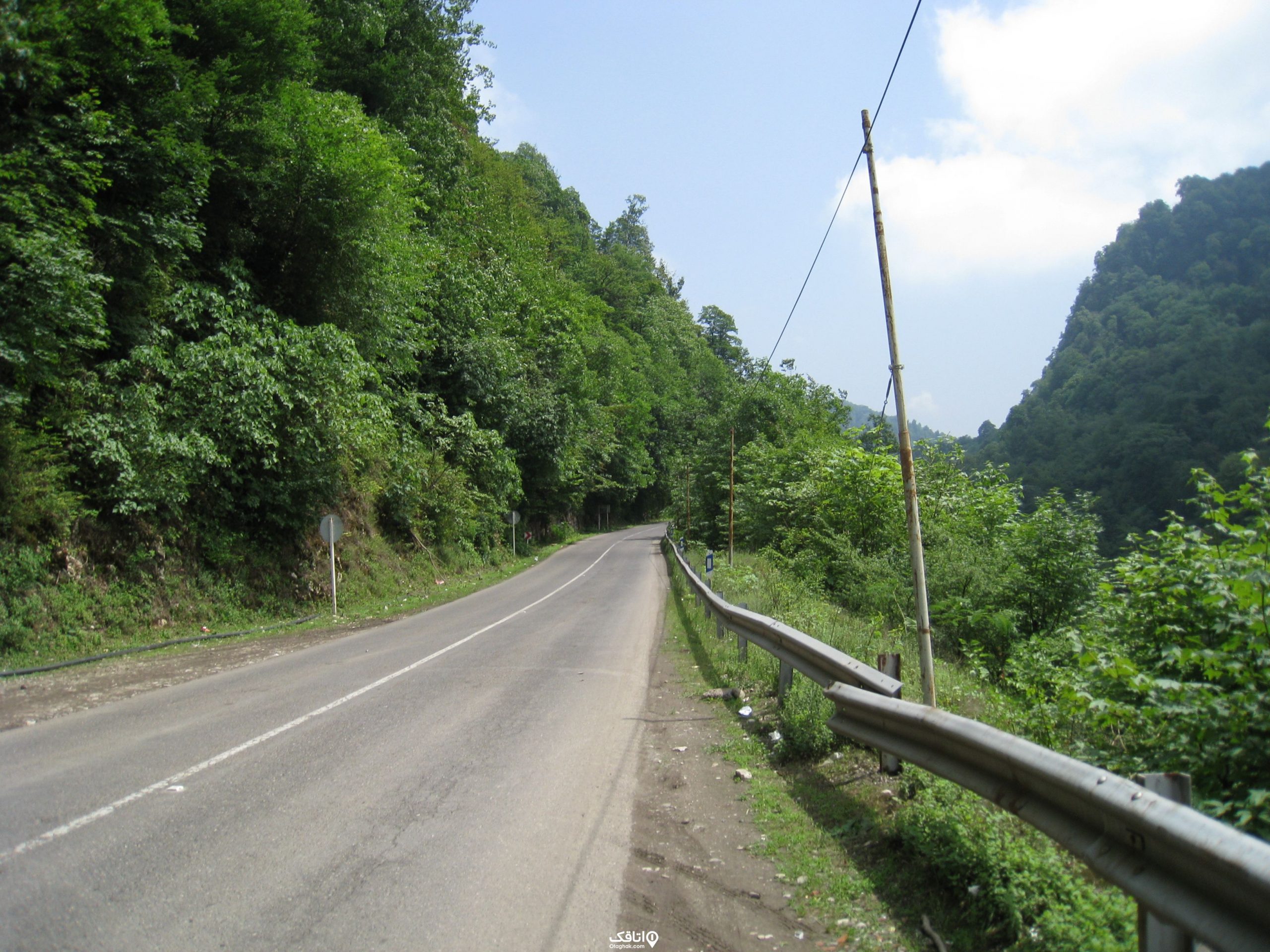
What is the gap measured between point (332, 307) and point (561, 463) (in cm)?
2063

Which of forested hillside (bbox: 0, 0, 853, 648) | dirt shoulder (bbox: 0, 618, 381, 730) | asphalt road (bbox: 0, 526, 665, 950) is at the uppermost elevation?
forested hillside (bbox: 0, 0, 853, 648)

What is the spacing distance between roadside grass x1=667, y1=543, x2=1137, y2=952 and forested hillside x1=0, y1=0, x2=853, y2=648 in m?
11.5

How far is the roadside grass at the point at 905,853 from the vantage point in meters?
3.27

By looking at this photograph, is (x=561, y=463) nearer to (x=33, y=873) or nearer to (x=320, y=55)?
(x=320, y=55)

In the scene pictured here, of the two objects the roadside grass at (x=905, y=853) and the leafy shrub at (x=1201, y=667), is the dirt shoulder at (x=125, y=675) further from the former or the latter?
the leafy shrub at (x=1201, y=667)

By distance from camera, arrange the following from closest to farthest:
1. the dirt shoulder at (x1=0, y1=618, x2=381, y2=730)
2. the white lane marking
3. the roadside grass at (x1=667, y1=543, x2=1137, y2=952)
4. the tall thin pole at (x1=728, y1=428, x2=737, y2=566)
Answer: the roadside grass at (x1=667, y1=543, x2=1137, y2=952) < the white lane marking < the dirt shoulder at (x1=0, y1=618, x2=381, y2=730) < the tall thin pole at (x1=728, y1=428, x2=737, y2=566)

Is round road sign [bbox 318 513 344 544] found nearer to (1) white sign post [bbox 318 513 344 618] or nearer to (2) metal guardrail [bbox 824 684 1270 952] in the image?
(1) white sign post [bbox 318 513 344 618]

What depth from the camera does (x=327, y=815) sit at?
16.6ft

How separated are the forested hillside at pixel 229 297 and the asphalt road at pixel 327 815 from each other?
18.2 ft

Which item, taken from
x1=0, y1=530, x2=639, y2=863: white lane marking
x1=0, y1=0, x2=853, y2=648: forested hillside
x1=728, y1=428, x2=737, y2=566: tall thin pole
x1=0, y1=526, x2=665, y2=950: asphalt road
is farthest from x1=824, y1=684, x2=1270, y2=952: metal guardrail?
x1=728, y1=428, x2=737, y2=566: tall thin pole

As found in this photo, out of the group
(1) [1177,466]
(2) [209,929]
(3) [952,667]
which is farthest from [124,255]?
(1) [1177,466]

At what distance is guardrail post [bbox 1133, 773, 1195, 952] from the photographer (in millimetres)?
2572

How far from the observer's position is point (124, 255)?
14289 millimetres

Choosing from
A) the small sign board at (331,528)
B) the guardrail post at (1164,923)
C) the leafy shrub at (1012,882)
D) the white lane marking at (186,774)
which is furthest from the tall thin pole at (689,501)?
the guardrail post at (1164,923)
